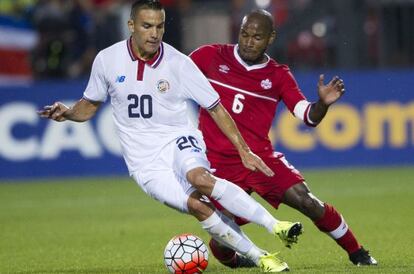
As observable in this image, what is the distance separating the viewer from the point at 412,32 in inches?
727

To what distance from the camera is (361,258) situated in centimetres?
866

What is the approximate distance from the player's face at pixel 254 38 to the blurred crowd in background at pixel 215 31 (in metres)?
8.94

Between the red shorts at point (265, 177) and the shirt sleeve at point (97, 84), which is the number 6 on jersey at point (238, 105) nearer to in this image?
the red shorts at point (265, 177)

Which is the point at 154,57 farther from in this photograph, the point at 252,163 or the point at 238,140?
the point at 252,163

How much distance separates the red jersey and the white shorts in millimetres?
606

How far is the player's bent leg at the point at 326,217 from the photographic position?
8.52 metres

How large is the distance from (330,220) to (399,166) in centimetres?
962

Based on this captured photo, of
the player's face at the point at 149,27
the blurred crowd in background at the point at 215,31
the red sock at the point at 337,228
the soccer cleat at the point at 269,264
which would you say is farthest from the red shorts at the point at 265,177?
the blurred crowd in background at the point at 215,31

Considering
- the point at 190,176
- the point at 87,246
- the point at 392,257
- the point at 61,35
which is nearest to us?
the point at 190,176

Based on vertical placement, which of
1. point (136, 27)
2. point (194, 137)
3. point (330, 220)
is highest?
point (136, 27)

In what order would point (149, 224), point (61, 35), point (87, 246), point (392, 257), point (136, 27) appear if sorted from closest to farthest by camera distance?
1. point (136, 27)
2. point (392, 257)
3. point (87, 246)
4. point (149, 224)
5. point (61, 35)

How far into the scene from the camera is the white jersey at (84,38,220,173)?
8.37 m

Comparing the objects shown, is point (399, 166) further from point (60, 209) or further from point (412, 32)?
point (60, 209)

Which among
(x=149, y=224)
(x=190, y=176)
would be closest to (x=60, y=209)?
(x=149, y=224)
